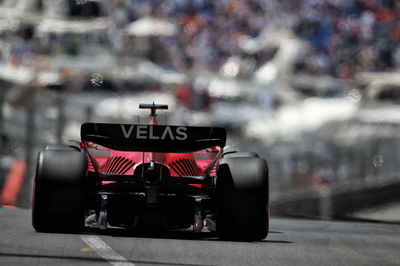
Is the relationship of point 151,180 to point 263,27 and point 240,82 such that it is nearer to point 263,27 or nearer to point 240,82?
point 240,82

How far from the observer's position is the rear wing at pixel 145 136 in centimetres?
683

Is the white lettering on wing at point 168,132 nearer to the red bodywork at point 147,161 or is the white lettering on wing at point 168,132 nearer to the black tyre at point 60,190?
the red bodywork at point 147,161

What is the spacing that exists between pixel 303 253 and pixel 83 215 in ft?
5.35

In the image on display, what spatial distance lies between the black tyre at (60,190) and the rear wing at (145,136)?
0.82ft

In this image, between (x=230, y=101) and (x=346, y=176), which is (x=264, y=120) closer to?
(x=230, y=101)

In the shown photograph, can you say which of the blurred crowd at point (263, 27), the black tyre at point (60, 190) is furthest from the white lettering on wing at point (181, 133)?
the blurred crowd at point (263, 27)

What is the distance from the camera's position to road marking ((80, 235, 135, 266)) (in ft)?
16.8

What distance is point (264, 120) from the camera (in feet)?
71.3

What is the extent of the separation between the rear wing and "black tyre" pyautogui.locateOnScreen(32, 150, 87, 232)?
0.25 meters

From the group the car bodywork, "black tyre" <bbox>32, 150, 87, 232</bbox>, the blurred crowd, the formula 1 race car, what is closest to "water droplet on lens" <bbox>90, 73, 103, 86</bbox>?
the blurred crowd

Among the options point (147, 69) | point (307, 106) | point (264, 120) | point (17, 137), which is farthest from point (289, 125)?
point (17, 137)

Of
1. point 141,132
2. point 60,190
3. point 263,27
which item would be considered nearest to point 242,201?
point 141,132

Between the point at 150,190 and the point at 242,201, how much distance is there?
2.15 feet

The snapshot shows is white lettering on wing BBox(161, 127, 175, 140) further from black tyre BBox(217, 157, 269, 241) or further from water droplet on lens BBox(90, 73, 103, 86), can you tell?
water droplet on lens BBox(90, 73, 103, 86)
